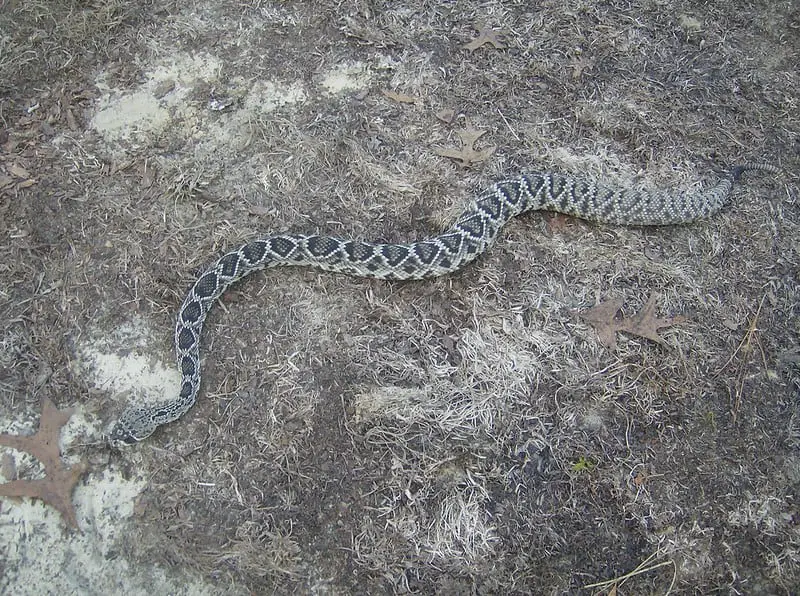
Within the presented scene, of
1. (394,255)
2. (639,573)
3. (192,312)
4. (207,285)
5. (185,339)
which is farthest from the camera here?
(394,255)

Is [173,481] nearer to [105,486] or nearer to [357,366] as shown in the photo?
[105,486]

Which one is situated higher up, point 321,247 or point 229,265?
point 321,247

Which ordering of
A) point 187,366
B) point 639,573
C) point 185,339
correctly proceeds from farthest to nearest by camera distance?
point 185,339
point 187,366
point 639,573

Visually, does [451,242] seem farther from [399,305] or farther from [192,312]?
[192,312]

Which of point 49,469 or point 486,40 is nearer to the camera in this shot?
point 49,469

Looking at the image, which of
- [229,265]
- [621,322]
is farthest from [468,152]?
[229,265]

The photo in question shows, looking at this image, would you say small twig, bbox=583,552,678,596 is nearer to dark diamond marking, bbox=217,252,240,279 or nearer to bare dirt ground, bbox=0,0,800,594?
bare dirt ground, bbox=0,0,800,594

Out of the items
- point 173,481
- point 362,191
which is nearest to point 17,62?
point 362,191

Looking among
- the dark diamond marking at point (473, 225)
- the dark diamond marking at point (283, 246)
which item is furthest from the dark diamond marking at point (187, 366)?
the dark diamond marking at point (473, 225)
